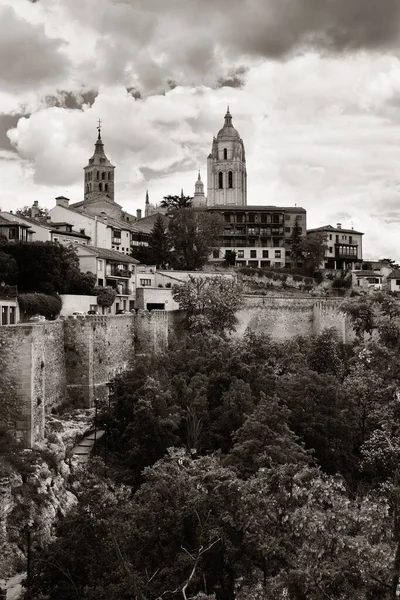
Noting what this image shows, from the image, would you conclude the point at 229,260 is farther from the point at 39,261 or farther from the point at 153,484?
the point at 153,484

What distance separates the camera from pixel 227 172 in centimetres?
10344

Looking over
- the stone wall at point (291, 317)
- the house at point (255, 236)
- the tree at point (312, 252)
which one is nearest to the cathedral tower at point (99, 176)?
the house at point (255, 236)

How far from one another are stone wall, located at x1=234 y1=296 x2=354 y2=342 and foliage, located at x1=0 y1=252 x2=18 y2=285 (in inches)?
774

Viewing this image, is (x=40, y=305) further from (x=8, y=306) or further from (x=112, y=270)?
(x=112, y=270)

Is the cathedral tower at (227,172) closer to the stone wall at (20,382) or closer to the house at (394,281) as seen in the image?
the house at (394,281)

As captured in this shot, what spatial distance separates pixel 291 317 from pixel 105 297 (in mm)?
16562

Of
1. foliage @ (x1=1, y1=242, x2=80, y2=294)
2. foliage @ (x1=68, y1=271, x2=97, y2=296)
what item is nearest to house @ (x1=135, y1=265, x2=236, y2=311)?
foliage @ (x1=68, y1=271, x2=97, y2=296)

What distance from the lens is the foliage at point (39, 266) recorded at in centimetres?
3975

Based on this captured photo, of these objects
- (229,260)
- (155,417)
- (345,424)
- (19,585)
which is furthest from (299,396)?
(229,260)

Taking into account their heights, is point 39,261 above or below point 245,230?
below

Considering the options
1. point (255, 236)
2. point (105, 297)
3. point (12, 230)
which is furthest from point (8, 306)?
point (255, 236)

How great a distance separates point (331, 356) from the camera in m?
44.5

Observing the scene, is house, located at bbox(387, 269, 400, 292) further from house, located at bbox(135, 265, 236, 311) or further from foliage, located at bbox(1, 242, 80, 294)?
foliage, located at bbox(1, 242, 80, 294)

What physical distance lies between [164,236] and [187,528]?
156 feet
